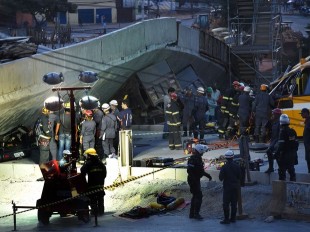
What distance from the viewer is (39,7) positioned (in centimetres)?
4538

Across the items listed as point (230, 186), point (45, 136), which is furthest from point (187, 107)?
point (230, 186)

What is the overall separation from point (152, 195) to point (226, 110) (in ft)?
21.6

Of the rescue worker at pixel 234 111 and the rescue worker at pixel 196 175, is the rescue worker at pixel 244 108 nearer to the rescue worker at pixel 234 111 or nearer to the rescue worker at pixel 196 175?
the rescue worker at pixel 234 111

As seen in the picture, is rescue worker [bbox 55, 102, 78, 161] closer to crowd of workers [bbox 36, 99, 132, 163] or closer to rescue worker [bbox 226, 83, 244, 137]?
crowd of workers [bbox 36, 99, 132, 163]

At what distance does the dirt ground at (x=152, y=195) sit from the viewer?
1850 cm

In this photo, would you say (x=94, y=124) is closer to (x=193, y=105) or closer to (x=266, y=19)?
(x=193, y=105)

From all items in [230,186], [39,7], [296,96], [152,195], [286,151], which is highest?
[39,7]

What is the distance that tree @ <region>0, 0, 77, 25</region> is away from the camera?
44.1 metres

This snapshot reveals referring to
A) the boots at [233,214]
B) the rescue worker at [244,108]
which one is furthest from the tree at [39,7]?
the boots at [233,214]

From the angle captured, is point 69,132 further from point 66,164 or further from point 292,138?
point 292,138

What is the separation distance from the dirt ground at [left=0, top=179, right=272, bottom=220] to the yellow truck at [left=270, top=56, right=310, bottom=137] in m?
5.52

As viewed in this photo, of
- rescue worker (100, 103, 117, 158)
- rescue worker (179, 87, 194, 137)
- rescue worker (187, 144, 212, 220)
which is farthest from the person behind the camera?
rescue worker (179, 87, 194, 137)

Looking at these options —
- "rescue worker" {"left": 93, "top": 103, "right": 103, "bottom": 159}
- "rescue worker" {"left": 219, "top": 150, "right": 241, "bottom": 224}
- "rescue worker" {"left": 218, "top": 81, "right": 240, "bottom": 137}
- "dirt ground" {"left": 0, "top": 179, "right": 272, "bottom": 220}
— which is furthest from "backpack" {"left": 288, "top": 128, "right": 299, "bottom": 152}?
"rescue worker" {"left": 218, "top": 81, "right": 240, "bottom": 137}

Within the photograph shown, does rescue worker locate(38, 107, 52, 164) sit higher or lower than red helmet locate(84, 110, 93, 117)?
lower
